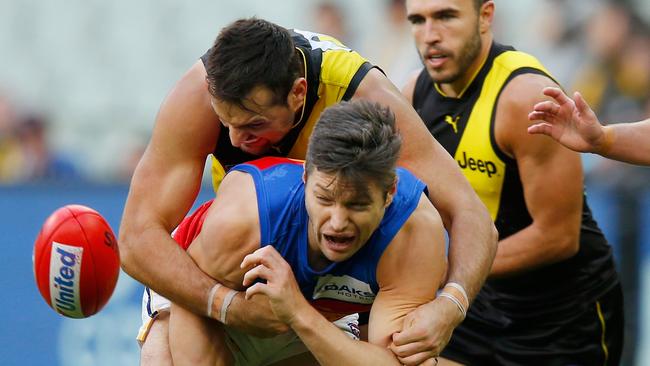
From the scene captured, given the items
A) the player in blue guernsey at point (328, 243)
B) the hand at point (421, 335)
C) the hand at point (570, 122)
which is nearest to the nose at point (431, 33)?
the hand at point (570, 122)

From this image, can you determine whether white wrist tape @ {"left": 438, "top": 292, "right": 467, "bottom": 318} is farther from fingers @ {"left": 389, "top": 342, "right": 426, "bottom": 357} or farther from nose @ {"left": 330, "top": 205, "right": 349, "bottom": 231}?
nose @ {"left": 330, "top": 205, "right": 349, "bottom": 231}

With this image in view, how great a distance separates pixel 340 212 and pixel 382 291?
44 centimetres

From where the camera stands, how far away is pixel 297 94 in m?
4.66

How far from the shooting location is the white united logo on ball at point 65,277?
4.90 m

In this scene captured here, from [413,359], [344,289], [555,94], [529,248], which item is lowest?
[529,248]

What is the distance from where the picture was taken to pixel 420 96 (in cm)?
616

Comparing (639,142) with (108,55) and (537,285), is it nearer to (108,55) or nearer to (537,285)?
(537,285)

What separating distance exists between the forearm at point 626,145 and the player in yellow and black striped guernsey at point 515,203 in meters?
0.87

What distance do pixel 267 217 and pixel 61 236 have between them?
114 centimetres

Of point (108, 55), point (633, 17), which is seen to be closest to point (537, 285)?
point (633, 17)

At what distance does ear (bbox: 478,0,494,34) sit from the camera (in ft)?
19.6

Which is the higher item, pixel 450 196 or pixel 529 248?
pixel 450 196

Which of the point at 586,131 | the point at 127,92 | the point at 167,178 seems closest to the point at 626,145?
the point at 586,131

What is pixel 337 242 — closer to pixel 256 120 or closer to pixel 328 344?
pixel 328 344
